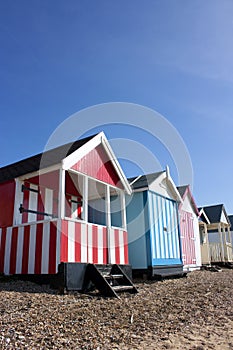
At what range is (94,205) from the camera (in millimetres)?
10602

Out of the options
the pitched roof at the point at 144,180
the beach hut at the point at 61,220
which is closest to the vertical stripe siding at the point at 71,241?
the beach hut at the point at 61,220

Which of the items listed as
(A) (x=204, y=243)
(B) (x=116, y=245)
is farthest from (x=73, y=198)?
(A) (x=204, y=243)

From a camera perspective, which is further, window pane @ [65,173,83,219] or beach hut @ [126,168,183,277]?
beach hut @ [126,168,183,277]

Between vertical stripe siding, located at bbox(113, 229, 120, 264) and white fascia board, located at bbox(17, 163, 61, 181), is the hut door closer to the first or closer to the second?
vertical stripe siding, located at bbox(113, 229, 120, 264)

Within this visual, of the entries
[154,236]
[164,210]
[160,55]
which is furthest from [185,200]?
[160,55]

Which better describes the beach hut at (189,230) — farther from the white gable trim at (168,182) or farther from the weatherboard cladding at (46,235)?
the weatherboard cladding at (46,235)

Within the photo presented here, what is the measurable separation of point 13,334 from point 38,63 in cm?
751

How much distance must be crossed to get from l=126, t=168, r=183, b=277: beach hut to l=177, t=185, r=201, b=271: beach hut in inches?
102

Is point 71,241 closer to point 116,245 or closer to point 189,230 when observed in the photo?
point 116,245

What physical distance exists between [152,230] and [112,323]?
6.76m

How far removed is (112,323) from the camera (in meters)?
3.61

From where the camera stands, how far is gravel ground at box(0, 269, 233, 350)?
292cm

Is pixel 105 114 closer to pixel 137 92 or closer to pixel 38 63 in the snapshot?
pixel 137 92

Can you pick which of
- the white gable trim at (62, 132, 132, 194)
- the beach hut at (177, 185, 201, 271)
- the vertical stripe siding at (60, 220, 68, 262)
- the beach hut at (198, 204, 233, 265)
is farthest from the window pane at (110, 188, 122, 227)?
the beach hut at (198, 204, 233, 265)
